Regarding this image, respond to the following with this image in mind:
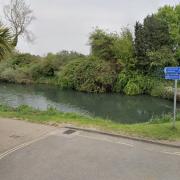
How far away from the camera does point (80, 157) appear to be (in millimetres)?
8242

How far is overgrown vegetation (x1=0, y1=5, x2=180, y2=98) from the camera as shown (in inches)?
1271

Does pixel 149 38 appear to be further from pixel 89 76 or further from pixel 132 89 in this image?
pixel 89 76

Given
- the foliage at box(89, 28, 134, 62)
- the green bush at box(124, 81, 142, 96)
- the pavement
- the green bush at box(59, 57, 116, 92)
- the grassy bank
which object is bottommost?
the pavement

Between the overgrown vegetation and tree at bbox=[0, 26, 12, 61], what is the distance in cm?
2151

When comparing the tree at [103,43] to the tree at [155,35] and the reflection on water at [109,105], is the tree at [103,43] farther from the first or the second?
the reflection on water at [109,105]

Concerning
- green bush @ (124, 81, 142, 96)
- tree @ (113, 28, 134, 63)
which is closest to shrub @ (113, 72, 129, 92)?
green bush @ (124, 81, 142, 96)

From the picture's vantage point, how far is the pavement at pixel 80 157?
713cm

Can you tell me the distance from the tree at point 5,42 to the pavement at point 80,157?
104 inches

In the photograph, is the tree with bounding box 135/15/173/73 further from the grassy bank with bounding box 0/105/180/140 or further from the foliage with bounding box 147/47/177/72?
the grassy bank with bounding box 0/105/180/140

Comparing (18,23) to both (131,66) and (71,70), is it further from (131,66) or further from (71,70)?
Result: (131,66)

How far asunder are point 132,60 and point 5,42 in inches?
989

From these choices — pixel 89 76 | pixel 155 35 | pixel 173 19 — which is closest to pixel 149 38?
pixel 155 35

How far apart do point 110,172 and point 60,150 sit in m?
2.02

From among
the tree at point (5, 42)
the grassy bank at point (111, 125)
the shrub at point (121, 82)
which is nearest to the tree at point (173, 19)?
the shrub at point (121, 82)
